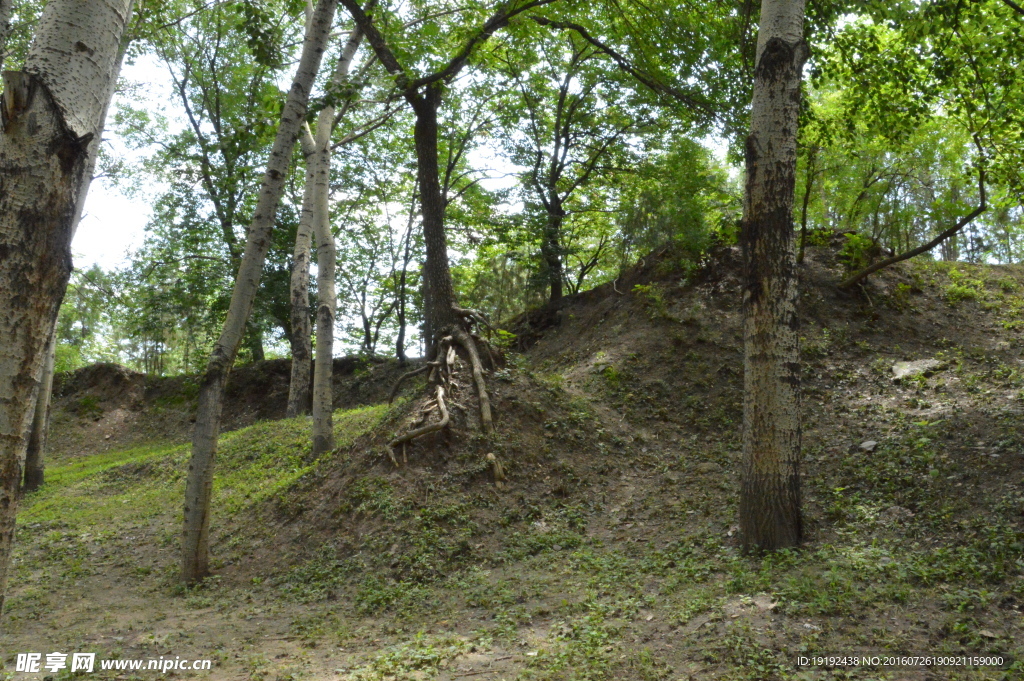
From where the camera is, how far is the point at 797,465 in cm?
597

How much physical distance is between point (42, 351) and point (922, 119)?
39.0 ft

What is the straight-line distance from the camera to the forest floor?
4.75m

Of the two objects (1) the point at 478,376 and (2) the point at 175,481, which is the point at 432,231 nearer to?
(1) the point at 478,376

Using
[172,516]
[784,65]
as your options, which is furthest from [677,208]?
[172,516]

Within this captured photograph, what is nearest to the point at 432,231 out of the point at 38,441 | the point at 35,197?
the point at 35,197

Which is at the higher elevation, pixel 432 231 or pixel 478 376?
pixel 432 231

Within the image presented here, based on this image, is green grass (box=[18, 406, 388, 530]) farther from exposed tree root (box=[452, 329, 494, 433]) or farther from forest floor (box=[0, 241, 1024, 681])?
exposed tree root (box=[452, 329, 494, 433])

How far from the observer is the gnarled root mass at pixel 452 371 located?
9039 millimetres

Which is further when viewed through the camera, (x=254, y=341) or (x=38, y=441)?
(x=254, y=341)

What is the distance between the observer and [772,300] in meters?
5.96

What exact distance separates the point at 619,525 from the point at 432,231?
5557mm

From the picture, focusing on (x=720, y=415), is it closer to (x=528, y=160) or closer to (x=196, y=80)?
(x=528, y=160)

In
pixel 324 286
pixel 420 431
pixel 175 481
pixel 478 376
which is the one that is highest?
pixel 324 286

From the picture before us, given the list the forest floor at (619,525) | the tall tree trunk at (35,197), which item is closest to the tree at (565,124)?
the forest floor at (619,525)
